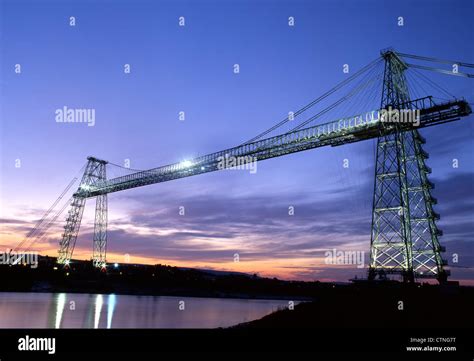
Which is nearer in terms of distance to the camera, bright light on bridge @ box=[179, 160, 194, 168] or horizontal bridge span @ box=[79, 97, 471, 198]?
horizontal bridge span @ box=[79, 97, 471, 198]

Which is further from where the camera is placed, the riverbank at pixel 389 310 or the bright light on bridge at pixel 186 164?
the bright light on bridge at pixel 186 164

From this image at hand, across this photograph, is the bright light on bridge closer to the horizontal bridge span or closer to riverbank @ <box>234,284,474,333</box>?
the horizontal bridge span

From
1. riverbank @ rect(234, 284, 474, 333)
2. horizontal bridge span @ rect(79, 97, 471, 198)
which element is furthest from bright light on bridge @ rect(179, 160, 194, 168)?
riverbank @ rect(234, 284, 474, 333)

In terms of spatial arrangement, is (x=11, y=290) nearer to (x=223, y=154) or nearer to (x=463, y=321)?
(x=223, y=154)

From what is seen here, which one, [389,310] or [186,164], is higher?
[186,164]

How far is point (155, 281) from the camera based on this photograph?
3752 inches

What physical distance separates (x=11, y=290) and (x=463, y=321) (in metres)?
74.2

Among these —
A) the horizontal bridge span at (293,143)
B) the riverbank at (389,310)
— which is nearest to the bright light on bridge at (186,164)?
the horizontal bridge span at (293,143)

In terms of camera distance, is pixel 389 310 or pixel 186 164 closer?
pixel 389 310

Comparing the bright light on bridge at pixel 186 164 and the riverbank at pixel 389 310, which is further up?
the bright light on bridge at pixel 186 164

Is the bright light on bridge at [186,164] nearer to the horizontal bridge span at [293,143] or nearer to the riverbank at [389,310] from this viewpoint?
the horizontal bridge span at [293,143]

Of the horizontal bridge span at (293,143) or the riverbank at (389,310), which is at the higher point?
the horizontal bridge span at (293,143)

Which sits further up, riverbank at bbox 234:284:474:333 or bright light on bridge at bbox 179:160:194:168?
bright light on bridge at bbox 179:160:194:168

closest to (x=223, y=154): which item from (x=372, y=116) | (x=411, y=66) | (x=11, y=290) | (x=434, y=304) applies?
(x=372, y=116)
